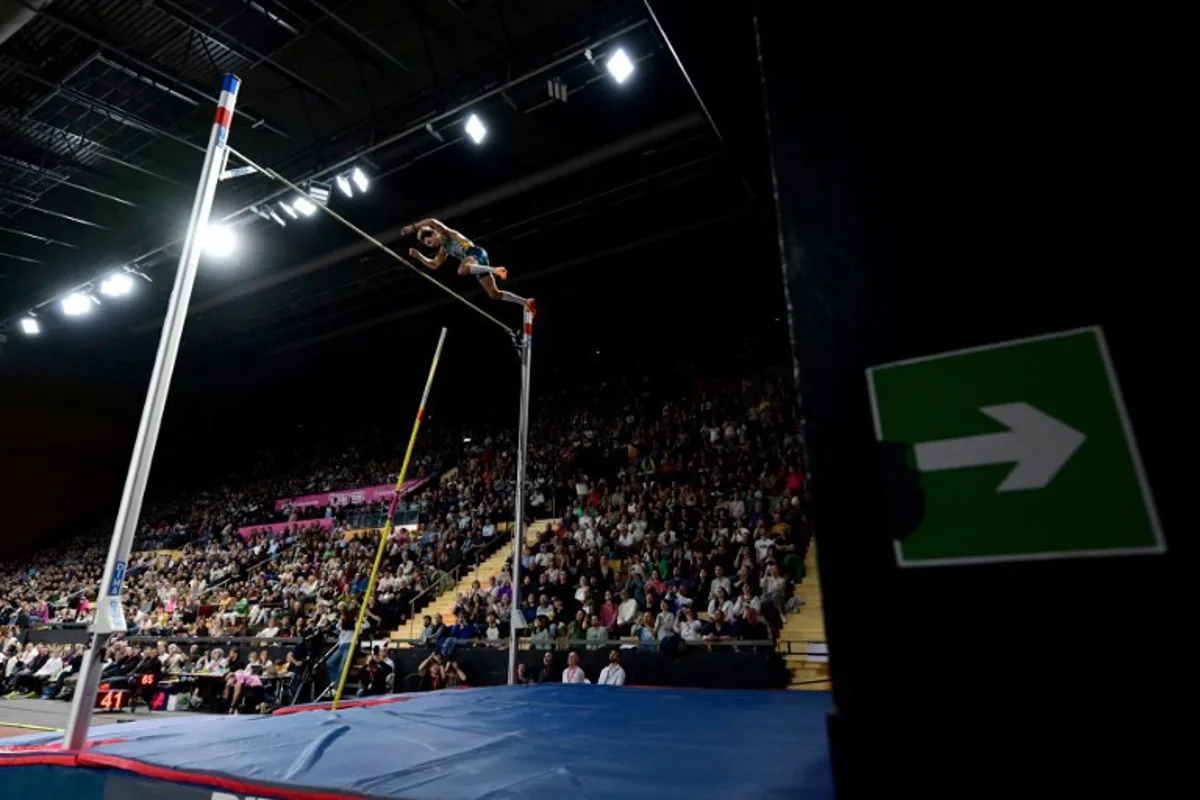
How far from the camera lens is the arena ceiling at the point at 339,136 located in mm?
8375

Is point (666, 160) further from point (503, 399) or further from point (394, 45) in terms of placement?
point (503, 399)

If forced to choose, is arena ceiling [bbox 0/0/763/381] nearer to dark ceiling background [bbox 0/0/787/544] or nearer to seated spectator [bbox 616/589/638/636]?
dark ceiling background [bbox 0/0/787/544]

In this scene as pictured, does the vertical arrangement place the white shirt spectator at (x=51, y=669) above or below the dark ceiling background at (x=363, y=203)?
below

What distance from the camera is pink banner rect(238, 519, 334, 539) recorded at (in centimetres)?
1703

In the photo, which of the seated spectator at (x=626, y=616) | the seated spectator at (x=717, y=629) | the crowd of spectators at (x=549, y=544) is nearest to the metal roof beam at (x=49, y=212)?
the crowd of spectators at (x=549, y=544)

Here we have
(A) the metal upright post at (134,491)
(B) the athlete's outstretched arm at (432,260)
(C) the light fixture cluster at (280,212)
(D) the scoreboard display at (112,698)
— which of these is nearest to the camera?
(A) the metal upright post at (134,491)

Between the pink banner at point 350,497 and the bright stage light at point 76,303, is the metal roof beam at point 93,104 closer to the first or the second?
the bright stage light at point 76,303

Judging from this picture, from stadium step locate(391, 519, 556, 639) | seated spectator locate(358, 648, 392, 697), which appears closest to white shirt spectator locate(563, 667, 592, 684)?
seated spectator locate(358, 648, 392, 697)

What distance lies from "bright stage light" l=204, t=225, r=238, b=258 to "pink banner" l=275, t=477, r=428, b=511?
726 cm

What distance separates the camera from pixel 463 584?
12.4m

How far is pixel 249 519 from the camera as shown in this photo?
63.0 ft

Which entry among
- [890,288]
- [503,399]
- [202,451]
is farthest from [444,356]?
[890,288]

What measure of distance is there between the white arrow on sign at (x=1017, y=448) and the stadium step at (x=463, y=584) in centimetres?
1094

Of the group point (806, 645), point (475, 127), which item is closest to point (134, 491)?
point (806, 645)
